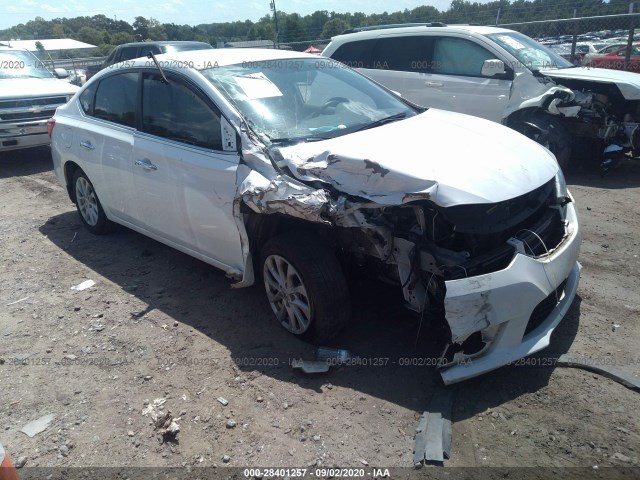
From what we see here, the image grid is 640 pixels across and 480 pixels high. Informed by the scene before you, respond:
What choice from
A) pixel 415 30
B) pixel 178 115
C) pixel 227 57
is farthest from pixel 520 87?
pixel 178 115

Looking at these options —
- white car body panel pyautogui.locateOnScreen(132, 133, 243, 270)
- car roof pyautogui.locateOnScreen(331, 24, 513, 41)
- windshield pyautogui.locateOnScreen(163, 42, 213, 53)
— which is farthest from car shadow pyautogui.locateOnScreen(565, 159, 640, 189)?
windshield pyautogui.locateOnScreen(163, 42, 213, 53)

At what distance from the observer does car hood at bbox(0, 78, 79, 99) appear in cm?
880

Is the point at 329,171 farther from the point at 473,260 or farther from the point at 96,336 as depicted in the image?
the point at 96,336

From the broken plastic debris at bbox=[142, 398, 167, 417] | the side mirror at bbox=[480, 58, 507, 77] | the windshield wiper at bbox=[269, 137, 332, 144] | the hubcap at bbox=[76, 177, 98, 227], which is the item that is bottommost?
the broken plastic debris at bbox=[142, 398, 167, 417]

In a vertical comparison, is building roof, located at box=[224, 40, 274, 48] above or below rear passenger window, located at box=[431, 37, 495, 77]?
above

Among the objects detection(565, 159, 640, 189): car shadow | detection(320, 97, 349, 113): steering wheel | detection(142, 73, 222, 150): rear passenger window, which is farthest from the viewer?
detection(565, 159, 640, 189): car shadow

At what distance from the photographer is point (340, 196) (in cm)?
315

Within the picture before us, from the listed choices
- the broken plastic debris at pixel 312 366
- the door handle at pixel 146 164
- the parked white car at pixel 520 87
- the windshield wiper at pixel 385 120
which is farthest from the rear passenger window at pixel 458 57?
the broken plastic debris at pixel 312 366

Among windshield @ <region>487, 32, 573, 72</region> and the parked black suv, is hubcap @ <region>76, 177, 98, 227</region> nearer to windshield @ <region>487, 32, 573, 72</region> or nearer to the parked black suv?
windshield @ <region>487, 32, 573, 72</region>

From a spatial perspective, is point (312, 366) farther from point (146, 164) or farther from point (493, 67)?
point (493, 67)

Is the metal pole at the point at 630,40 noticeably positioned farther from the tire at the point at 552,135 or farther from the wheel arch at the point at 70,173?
the wheel arch at the point at 70,173

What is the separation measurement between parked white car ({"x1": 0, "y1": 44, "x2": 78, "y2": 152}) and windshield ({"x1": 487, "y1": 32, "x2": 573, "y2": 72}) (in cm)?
733

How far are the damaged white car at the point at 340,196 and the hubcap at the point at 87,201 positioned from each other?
3.13ft

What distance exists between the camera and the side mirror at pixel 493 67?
6.83 meters
